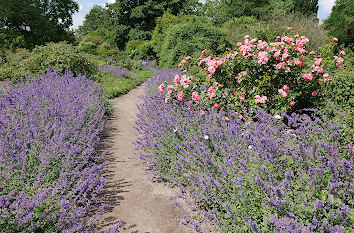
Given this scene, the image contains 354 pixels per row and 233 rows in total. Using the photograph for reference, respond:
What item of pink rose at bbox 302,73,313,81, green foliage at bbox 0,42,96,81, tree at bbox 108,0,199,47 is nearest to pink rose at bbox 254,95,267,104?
pink rose at bbox 302,73,313,81

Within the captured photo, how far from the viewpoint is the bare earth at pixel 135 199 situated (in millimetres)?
2652

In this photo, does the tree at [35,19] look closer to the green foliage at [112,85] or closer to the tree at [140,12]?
the tree at [140,12]

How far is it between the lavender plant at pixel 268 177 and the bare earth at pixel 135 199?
0.26 metres

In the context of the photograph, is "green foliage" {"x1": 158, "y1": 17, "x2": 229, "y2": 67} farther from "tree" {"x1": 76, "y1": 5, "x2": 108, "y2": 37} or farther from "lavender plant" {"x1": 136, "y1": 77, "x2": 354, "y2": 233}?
"tree" {"x1": 76, "y1": 5, "x2": 108, "y2": 37}

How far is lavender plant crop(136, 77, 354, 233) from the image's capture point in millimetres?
1890

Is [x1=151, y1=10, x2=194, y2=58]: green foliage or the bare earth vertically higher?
[x1=151, y1=10, x2=194, y2=58]: green foliage

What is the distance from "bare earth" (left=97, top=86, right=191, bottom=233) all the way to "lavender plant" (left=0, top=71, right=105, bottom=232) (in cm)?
22

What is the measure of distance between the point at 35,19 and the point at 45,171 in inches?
890

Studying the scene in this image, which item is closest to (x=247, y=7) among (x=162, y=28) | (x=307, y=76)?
(x=162, y=28)

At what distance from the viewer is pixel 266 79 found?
420 cm

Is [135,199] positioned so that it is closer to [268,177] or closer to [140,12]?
[268,177]

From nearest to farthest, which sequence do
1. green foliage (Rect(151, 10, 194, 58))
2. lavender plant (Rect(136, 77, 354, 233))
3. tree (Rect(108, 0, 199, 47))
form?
lavender plant (Rect(136, 77, 354, 233)) → green foliage (Rect(151, 10, 194, 58)) → tree (Rect(108, 0, 199, 47))

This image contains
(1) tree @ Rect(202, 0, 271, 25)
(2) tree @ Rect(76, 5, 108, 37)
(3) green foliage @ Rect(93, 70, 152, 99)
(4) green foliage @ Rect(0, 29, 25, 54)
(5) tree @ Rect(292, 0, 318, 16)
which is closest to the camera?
(3) green foliage @ Rect(93, 70, 152, 99)

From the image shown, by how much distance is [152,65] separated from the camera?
1953 centimetres
